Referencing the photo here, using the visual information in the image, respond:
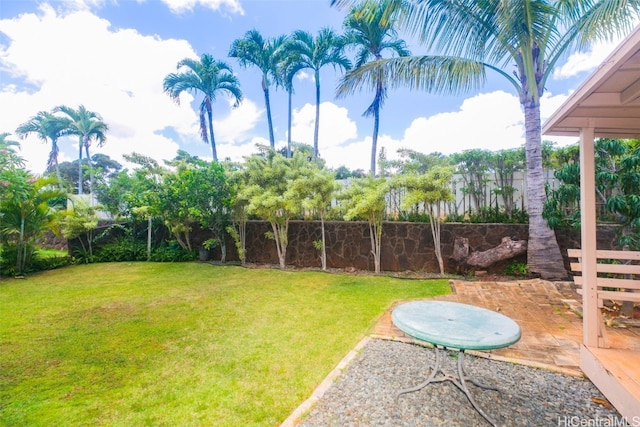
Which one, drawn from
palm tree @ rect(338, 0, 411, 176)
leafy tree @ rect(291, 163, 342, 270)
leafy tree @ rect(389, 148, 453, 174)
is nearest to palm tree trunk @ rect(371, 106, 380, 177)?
palm tree @ rect(338, 0, 411, 176)

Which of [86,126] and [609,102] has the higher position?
[86,126]

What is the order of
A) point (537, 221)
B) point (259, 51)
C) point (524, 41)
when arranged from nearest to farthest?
point (524, 41) < point (537, 221) < point (259, 51)

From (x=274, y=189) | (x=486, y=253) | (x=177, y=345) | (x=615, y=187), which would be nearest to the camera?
(x=177, y=345)

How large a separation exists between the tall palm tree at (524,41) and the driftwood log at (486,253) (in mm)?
292

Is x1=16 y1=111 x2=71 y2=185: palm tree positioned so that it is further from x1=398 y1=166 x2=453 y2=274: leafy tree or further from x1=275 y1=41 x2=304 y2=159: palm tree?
x1=398 y1=166 x2=453 y2=274: leafy tree

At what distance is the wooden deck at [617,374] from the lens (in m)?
1.74

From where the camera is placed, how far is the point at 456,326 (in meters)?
1.94

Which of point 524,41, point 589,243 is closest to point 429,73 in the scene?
point 524,41

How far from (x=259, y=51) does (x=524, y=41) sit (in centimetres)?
1087

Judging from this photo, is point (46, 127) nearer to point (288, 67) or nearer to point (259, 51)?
point (259, 51)

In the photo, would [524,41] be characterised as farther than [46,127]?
No

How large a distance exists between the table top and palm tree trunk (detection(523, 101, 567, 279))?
3789 mm

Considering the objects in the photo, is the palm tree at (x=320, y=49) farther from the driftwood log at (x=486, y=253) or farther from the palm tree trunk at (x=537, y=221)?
the palm tree trunk at (x=537, y=221)

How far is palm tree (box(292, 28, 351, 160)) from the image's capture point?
11.3 meters
